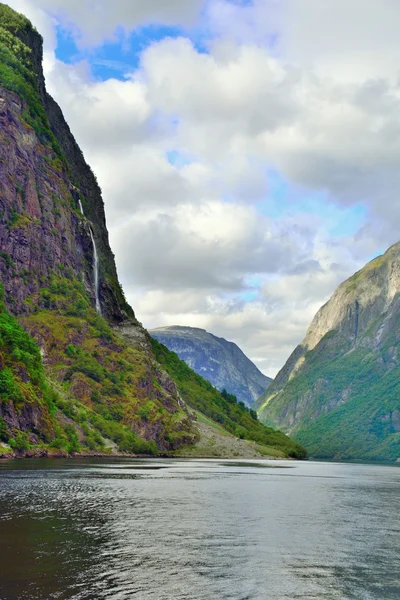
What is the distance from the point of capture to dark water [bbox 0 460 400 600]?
41.1m

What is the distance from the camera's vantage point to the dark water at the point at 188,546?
135ft

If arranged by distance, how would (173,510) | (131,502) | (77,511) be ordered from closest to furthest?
(77,511) → (173,510) → (131,502)

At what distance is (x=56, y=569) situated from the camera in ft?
143

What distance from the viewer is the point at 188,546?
55406mm

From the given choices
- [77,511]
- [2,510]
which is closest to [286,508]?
[77,511]

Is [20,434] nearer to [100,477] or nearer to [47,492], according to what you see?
[100,477]

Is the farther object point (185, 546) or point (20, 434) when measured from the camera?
point (20, 434)

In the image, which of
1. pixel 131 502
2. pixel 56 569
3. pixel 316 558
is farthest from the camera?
pixel 131 502

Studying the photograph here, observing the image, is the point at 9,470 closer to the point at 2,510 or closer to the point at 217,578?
the point at 2,510

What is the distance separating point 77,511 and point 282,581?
34.3 m

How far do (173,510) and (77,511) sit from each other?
13.4 meters

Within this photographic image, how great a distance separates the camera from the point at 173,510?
79688 mm

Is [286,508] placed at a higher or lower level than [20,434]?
lower

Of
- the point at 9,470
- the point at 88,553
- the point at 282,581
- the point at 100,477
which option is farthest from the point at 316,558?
the point at 9,470
